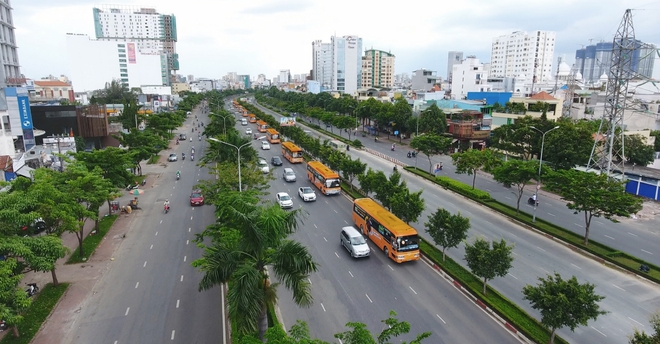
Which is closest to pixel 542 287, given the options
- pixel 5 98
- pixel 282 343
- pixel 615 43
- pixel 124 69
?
pixel 282 343

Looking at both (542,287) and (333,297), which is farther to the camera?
(333,297)

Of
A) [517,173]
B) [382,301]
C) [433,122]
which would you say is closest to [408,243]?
[382,301]

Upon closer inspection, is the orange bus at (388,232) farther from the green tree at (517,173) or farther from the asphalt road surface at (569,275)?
the green tree at (517,173)

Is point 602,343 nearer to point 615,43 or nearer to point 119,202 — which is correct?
point 615,43

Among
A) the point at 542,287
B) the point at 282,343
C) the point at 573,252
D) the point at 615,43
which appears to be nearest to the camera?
the point at 282,343

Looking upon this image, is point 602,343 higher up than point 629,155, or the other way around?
point 629,155

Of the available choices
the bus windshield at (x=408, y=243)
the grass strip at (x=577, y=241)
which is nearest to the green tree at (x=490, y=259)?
the bus windshield at (x=408, y=243)

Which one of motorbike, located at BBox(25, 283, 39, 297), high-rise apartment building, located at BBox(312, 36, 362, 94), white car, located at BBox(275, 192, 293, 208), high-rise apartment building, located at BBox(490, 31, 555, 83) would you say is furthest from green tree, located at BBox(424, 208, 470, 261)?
high-rise apartment building, located at BBox(312, 36, 362, 94)
